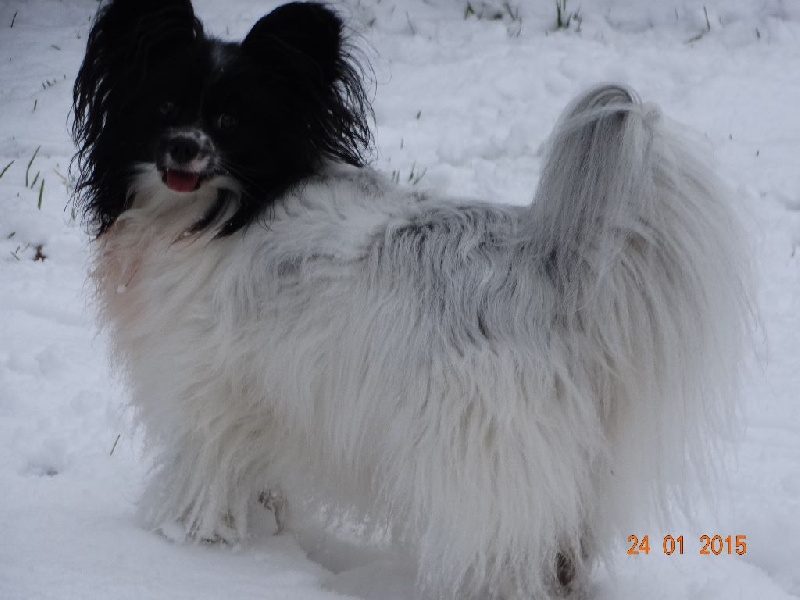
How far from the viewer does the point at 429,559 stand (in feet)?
7.36

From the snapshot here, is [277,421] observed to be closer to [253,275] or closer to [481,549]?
[253,275]

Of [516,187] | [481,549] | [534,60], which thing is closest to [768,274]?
[516,187]

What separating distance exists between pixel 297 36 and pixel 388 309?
746mm

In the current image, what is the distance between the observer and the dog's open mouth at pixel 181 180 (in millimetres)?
2453

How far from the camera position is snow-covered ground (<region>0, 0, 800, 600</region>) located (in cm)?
248

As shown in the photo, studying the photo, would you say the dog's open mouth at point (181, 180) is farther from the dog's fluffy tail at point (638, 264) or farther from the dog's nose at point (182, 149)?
the dog's fluffy tail at point (638, 264)

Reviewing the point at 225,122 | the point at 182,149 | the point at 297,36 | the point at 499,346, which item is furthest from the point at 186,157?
the point at 499,346

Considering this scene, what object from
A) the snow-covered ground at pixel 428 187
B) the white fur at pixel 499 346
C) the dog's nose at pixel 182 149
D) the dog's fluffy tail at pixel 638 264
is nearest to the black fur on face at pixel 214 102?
the dog's nose at pixel 182 149

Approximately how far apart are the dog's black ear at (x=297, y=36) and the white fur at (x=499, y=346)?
1.10ft

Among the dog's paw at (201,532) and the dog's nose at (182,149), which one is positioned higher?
the dog's nose at (182,149)

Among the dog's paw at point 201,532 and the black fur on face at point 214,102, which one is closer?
the black fur on face at point 214,102

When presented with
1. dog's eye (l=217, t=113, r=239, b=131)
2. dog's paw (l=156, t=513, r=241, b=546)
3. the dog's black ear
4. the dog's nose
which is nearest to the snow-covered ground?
dog's paw (l=156, t=513, r=241, b=546)

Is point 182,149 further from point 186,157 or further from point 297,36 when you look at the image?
point 297,36

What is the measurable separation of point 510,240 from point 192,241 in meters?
0.75
